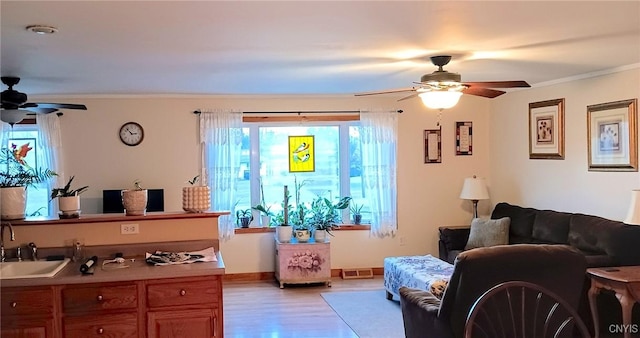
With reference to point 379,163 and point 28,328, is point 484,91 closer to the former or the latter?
point 379,163

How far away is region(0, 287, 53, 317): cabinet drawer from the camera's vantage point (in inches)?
126

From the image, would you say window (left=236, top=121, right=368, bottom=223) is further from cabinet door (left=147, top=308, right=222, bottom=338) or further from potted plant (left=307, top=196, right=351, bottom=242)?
cabinet door (left=147, top=308, right=222, bottom=338)

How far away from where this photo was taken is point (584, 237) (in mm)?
5012

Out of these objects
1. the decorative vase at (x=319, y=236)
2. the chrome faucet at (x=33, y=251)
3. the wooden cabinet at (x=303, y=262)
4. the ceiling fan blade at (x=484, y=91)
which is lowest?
the wooden cabinet at (x=303, y=262)

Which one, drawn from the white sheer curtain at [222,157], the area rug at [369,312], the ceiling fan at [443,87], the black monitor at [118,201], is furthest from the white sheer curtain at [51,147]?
the ceiling fan at [443,87]

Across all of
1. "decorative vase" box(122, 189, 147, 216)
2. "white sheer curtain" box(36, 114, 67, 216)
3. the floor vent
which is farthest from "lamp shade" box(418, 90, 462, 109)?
"white sheer curtain" box(36, 114, 67, 216)

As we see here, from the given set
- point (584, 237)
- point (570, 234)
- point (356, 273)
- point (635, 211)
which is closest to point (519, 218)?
point (570, 234)

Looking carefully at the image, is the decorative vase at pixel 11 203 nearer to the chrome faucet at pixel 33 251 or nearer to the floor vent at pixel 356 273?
the chrome faucet at pixel 33 251

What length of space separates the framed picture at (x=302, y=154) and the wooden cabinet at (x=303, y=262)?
106 centimetres

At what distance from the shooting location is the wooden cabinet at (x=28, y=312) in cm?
319

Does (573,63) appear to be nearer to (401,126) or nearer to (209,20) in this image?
(401,126)

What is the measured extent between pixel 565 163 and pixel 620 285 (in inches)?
87.8

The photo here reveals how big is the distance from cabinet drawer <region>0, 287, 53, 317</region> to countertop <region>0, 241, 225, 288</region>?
44 mm

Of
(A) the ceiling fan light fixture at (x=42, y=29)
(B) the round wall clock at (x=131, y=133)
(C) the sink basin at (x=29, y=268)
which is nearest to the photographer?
(A) the ceiling fan light fixture at (x=42, y=29)
